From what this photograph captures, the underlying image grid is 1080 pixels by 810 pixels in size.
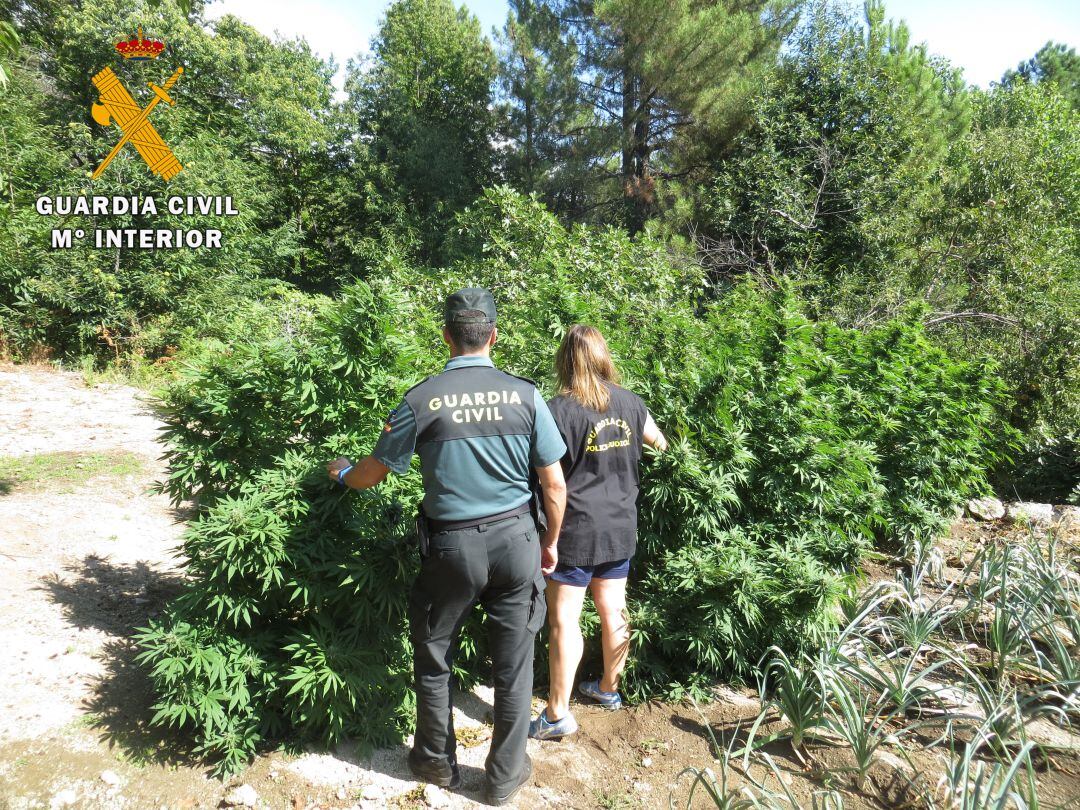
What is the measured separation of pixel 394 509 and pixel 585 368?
39.2 inches

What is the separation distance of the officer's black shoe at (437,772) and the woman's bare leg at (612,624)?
0.86 m

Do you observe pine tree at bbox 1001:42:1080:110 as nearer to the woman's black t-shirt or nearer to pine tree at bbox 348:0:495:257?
pine tree at bbox 348:0:495:257

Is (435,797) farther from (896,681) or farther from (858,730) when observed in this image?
(896,681)

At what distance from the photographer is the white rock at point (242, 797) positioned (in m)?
2.58

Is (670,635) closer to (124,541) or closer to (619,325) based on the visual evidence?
(619,325)

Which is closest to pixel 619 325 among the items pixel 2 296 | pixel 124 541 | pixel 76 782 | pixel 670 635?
pixel 670 635

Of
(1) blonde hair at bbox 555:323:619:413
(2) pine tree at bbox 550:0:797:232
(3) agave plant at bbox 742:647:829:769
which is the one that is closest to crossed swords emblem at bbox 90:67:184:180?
(2) pine tree at bbox 550:0:797:232

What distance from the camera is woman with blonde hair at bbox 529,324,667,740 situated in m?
3.01

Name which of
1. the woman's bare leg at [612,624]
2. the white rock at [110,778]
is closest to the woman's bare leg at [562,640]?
the woman's bare leg at [612,624]

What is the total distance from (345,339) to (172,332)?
10496 mm

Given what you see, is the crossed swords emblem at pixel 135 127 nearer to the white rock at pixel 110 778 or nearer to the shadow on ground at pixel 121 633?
the shadow on ground at pixel 121 633

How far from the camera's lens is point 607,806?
9.02ft

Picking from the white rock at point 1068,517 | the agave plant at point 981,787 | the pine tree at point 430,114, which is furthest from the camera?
the pine tree at point 430,114

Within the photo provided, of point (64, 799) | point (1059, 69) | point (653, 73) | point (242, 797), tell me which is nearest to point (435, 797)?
point (242, 797)
